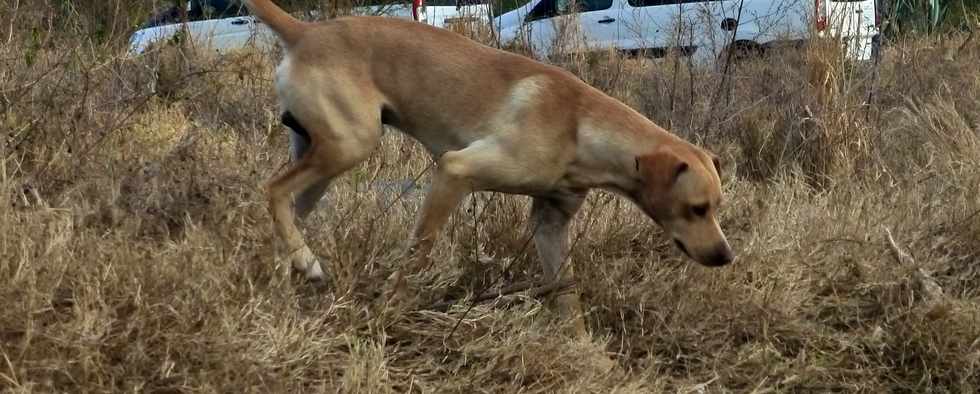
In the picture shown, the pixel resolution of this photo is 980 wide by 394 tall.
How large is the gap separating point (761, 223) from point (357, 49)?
2.03m

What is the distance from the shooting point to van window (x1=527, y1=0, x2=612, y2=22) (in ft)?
28.9

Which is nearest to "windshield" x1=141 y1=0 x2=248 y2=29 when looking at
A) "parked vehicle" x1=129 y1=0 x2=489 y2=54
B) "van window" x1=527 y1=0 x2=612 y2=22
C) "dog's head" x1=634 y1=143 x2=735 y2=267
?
"parked vehicle" x1=129 y1=0 x2=489 y2=54

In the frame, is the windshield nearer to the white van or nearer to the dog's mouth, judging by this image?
the white van

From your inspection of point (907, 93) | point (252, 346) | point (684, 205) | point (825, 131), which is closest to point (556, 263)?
point (684, 205)

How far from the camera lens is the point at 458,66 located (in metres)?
4.80

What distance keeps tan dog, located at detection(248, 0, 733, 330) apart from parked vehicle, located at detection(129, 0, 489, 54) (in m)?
3.01

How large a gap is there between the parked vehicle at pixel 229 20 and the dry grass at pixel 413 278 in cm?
140

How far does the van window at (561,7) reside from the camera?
28.9 feet

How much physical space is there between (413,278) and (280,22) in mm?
1285

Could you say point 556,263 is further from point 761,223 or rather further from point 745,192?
point 745,192

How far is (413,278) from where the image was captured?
13.8 ft

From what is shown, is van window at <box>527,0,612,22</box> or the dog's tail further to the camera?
van window at <box>527,0,612,22</box>

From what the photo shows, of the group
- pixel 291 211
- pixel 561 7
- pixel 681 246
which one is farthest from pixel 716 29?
pixel 291 211

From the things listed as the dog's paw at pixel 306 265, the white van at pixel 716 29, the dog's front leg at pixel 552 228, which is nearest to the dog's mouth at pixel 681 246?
the dog's front leg at pixel 552 228
